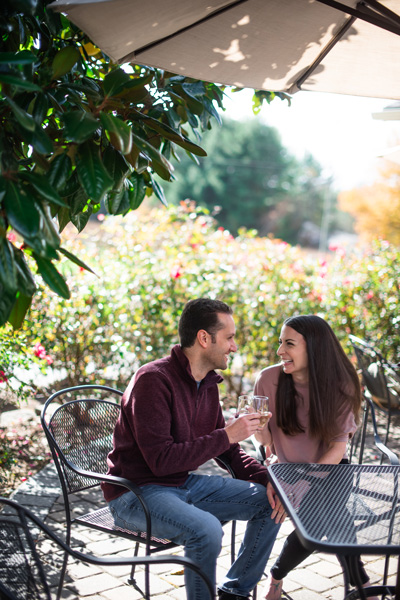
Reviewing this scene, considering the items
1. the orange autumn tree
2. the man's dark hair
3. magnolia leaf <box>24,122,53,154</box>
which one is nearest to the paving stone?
the man's dark hair

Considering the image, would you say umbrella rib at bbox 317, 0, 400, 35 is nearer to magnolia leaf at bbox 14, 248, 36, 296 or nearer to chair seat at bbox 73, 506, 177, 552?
magnolia leaf at bbox 14, 248, 36, 296

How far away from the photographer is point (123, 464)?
271 cm

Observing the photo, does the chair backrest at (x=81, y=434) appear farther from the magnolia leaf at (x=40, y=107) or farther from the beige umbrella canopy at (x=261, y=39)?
the beige umbrella canopy at (x=261, y=39)

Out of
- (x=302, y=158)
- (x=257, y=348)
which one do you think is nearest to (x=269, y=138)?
(x=302, y=158)

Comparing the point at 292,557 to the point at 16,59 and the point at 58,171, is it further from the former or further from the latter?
the point at 16,59

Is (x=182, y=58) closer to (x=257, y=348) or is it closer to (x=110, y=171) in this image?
(x=110, y=171)

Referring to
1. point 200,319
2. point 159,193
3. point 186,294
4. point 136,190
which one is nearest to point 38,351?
point 186,294

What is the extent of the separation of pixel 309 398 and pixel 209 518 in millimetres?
811

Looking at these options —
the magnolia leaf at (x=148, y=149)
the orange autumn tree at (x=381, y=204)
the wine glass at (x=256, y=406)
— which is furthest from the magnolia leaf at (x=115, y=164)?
the orange autumn tree at (x=381, y=204)

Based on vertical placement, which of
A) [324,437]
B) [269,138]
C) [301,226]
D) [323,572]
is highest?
[324,437]

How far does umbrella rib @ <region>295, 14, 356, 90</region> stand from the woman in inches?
47.8

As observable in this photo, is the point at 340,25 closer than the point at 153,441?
No

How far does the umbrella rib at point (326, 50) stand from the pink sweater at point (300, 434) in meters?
1.50

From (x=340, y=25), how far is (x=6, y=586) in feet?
8.59
